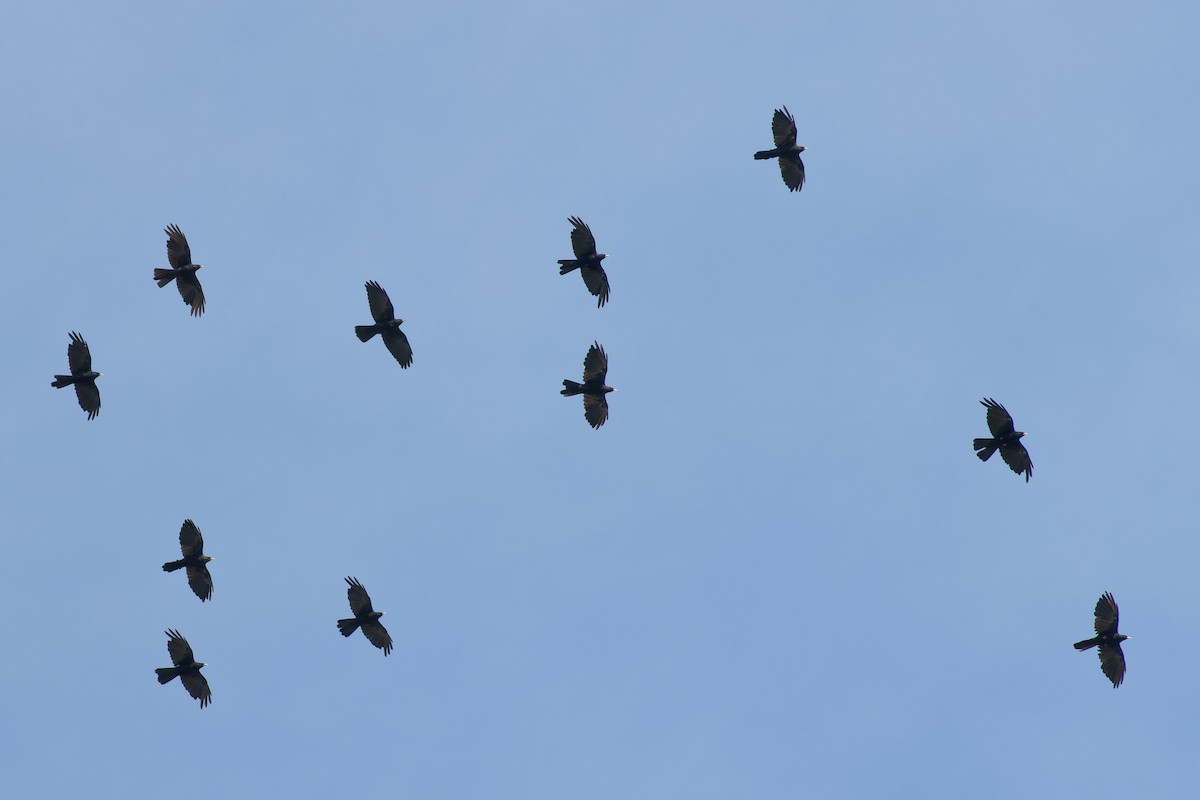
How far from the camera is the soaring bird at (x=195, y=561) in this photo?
60.9m

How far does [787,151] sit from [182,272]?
20.1m

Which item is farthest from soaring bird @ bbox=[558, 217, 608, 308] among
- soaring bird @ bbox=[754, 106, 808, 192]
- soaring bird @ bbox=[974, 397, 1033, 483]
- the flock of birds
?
soaring bird @ bbox=[974, 397, 1033, 483]

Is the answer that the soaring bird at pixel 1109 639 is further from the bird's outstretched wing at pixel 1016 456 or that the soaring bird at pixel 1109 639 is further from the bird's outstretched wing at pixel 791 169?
the bird's outstretched wing at pixel 791 169

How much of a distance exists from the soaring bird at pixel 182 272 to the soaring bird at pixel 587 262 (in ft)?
38.7

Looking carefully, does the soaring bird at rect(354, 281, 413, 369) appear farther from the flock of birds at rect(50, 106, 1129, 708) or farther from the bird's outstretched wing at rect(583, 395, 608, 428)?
the bird's outstretched wing at rect(583, 395, 608, 428)

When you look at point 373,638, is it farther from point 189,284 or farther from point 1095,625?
point 1095,625

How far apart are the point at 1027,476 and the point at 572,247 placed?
1630 centimetres

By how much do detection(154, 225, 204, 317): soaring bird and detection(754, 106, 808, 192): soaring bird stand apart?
18646mm

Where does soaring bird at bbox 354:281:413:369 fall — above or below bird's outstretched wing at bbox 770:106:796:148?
below

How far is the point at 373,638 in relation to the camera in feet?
204

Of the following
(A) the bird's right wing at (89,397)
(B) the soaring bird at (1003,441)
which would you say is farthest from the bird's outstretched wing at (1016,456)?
(A) the bird's right wing at (89,397)

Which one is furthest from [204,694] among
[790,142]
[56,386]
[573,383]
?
[790,142]

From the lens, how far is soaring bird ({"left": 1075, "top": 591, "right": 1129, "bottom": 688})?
60594 mm

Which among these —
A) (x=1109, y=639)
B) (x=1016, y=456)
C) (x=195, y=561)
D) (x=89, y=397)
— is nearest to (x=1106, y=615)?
(x=1109, y=639)
